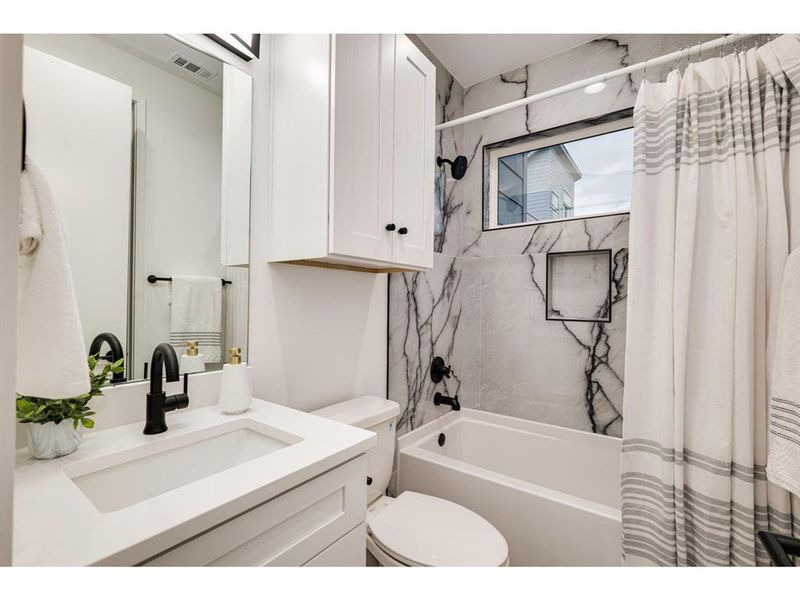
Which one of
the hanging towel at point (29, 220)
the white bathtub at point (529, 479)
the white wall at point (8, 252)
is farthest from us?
the white bathtub at point (529, 479)

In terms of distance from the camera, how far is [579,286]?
6.34 feet

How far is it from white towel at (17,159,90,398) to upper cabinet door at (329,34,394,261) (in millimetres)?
585

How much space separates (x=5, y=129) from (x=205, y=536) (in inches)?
22.9

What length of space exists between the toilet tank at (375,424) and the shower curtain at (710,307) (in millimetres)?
864

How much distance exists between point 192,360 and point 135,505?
0.57 meters

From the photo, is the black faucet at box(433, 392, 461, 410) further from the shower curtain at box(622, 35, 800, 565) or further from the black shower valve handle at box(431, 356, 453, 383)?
the shower curtain at box(622, 35, 800, 565)

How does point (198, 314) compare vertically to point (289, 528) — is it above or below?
above

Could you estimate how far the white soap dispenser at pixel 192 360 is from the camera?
1034 millimetres

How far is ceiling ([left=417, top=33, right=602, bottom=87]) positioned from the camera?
73.1 inches

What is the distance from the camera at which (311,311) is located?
135cm

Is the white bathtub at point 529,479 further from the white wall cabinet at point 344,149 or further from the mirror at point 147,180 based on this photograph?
the mirror at point 147,180

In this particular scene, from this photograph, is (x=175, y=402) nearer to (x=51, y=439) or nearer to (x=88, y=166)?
(x=51, y=439)

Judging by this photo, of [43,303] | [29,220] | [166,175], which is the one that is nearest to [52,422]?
[43,303]

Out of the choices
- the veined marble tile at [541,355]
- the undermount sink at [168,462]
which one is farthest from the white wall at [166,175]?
the veined marble tile at [541,355]
